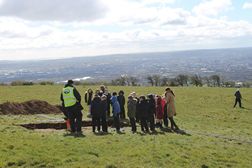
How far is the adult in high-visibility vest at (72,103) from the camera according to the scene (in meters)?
18.7

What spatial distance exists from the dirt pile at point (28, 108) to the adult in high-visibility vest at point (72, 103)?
10.5 metres

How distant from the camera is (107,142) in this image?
1695 centimetres

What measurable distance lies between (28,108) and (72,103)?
40.5 feet

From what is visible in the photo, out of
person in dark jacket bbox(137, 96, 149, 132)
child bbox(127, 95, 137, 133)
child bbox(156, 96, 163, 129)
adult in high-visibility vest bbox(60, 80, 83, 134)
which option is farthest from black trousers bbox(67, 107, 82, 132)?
child bbox(156, 96, 163, 129)

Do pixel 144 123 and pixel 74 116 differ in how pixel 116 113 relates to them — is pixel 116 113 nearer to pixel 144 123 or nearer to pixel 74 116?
pixel 144 123

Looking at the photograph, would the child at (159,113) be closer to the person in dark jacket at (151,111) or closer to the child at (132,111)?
the person in dark jacket at (151,111)

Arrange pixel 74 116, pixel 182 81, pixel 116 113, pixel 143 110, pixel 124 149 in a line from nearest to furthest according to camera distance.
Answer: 1. pixel 124 149
2. pixel 74 116
3. pixel 143 110
4. pixel 116 113
5. pixel 182 81

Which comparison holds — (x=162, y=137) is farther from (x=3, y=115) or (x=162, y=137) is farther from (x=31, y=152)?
(x=3, y=115)

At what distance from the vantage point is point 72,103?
18.8 metres

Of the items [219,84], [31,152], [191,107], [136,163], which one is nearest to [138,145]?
[136,163]

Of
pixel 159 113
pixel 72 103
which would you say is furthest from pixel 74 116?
pixel 159 113

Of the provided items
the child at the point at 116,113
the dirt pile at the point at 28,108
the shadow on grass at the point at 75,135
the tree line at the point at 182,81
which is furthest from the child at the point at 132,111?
the tree line at the point at 182,81

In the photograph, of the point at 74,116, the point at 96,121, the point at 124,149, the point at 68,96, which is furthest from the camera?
the point at 96,121

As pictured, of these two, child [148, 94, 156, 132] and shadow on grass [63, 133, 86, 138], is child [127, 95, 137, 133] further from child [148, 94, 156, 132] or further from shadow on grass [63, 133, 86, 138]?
shadow on grass [63, 133, 86, 138]
